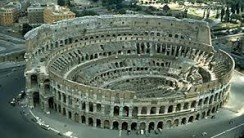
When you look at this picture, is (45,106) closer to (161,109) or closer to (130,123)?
(130,123)

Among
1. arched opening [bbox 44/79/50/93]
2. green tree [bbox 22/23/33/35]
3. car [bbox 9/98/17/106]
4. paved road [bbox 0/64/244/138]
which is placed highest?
green tree [bbox 22/23/33/35]

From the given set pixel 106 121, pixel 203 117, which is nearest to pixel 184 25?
pixel 203 117

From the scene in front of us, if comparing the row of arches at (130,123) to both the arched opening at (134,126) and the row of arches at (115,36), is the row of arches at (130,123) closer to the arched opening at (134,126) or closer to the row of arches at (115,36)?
the arched opening at (134,126)

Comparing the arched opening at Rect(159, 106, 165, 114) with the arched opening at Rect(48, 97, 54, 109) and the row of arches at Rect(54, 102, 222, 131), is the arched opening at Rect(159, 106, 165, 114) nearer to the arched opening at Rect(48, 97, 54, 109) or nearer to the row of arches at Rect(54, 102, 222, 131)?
the row of arches at Rect(54, 102, 222, 131)

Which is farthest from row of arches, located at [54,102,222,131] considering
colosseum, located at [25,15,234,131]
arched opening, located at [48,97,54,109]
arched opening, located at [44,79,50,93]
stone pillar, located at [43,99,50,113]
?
arched opening, located at [44,79,50,93]

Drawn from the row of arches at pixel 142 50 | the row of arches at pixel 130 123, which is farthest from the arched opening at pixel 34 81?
the row of arches at pixel 130 123
